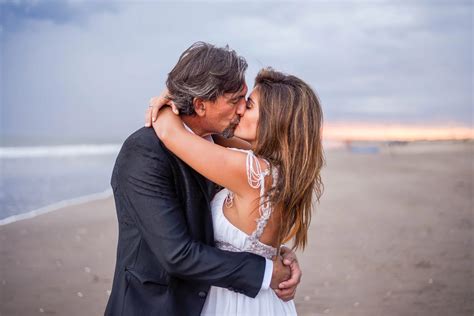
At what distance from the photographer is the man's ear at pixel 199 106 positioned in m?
2.89

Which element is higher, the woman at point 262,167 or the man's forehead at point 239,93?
the man's forehead at point 239,93

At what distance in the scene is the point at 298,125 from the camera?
2.80 meters

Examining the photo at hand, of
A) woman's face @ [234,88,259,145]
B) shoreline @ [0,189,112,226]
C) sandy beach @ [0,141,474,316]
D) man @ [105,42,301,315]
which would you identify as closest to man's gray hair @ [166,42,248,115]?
man @ [105,42,301,315]

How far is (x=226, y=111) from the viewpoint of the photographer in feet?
9.75

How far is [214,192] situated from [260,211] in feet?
1.08

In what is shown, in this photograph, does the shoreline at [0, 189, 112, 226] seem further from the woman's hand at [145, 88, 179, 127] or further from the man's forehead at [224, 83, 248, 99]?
the man's forehead at [224, 83, 248, 99]

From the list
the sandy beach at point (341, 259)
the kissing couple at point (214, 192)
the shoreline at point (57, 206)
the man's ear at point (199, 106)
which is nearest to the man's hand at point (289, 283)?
the kissing couple at point (214, 192)

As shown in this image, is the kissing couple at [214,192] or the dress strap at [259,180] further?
the dress strap at [259,180]

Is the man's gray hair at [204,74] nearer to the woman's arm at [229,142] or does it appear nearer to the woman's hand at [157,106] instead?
the woman's hand at [157,106]

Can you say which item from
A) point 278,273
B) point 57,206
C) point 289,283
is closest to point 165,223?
point 278,273

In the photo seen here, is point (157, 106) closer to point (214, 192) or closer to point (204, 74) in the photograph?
point (204, 74)

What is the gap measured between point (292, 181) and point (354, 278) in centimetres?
540

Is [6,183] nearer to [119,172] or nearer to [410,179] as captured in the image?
[410,179]

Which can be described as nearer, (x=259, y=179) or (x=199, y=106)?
(x=259, y=179)
